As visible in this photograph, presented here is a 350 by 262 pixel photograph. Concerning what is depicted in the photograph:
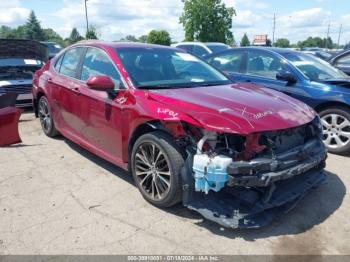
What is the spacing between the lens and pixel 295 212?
3.88 metres

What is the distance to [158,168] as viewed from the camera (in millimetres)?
3781

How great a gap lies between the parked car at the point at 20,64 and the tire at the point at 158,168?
5149 millimetres

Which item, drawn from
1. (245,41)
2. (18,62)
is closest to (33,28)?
(245,41)

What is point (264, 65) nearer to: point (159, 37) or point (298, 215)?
point (298, 215)

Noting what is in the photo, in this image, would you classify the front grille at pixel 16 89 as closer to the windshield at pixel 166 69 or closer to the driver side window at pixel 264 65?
the windshield at pixel 166 69

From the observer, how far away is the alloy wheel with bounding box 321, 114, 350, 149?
568 cm

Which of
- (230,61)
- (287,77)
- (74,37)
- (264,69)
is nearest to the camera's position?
(287,77)

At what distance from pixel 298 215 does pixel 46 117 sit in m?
4.39

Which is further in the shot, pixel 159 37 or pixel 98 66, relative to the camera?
pixel 159 37

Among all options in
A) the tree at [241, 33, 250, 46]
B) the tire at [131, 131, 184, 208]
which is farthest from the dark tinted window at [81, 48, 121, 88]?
the tree at [241, 33, 250, 46]

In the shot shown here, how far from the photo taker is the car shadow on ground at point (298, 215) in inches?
137

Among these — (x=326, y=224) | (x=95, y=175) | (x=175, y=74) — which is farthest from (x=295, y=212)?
(x=95, y=175)

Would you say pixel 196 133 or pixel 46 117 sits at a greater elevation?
pixel 196 133

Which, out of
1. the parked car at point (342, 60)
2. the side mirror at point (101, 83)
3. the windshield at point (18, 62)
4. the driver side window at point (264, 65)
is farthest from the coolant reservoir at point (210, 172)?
the windshield at point (18, 62)
